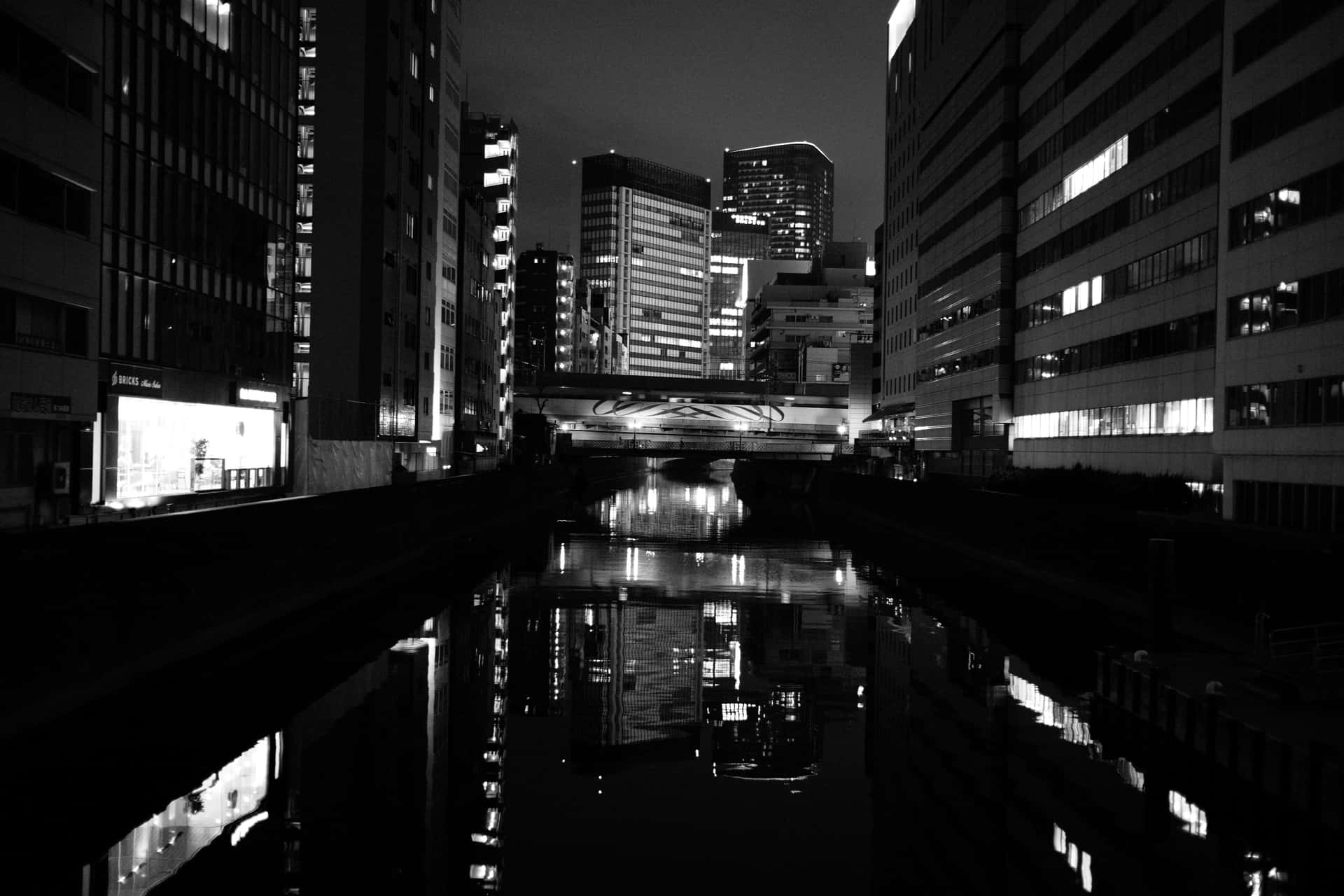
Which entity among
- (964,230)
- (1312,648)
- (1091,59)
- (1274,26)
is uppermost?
(1091,59)

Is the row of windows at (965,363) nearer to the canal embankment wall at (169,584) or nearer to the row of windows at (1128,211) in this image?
the row of windows at (1128,211)

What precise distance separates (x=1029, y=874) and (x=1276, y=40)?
45.0 m

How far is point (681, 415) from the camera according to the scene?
17175 cm

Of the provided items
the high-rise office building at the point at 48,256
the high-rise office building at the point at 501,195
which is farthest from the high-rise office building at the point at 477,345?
the high-rise office building at the point at 48,256

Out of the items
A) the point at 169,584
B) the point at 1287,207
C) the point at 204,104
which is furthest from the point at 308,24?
the point at 169,584

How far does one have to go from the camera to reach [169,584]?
21.0m

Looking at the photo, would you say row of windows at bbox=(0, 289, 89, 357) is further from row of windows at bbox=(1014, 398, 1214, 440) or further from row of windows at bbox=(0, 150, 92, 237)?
row of windows at bbox=(1014, 398, 1214, 440)

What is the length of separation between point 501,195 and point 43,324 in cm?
12066

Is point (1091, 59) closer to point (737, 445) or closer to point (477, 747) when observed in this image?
point (477, 747)

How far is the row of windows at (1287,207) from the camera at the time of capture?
42812 millimetres

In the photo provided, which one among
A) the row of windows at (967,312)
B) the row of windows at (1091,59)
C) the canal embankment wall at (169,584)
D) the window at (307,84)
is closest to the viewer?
the canal embankment wall at (169,584)

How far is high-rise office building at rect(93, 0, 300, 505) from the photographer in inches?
1948

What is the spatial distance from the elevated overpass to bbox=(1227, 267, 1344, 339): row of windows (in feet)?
353

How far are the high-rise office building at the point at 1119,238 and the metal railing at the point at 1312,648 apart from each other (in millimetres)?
37346
